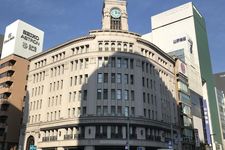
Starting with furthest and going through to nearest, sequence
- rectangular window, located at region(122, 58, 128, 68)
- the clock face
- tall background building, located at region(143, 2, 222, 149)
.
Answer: tall background building, located at region(143, 2, 222, 149) → the clock face → rectangular window, located at region(122, 58, 128, 68)

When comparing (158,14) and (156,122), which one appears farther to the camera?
(158,14)

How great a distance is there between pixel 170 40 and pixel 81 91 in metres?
64.7

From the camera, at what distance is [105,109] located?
54062 millimetres

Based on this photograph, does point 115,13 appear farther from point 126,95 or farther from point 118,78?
point 126,95

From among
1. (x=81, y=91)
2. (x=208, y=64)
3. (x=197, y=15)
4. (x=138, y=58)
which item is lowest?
(x=81, y=91)

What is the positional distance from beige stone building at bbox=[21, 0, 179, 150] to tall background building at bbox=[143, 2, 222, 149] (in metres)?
29.3

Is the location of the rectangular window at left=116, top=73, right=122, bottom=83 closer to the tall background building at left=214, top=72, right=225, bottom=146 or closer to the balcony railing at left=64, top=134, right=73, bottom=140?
the balcony railing at left=64, top=134, right=73, bottom=140

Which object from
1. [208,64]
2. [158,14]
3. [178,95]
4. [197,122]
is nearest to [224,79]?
[208,64]

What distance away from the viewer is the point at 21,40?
80.7 m

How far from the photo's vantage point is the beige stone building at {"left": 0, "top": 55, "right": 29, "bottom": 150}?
71812 millimetres

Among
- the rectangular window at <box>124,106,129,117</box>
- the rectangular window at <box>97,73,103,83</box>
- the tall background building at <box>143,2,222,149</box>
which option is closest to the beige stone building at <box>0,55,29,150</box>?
the rectangular window at <box>97,73,103,83</box>

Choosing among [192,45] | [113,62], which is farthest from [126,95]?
[192,45]

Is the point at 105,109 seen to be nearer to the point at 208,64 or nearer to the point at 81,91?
the point at 81,91

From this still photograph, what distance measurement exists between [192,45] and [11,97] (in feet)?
232
